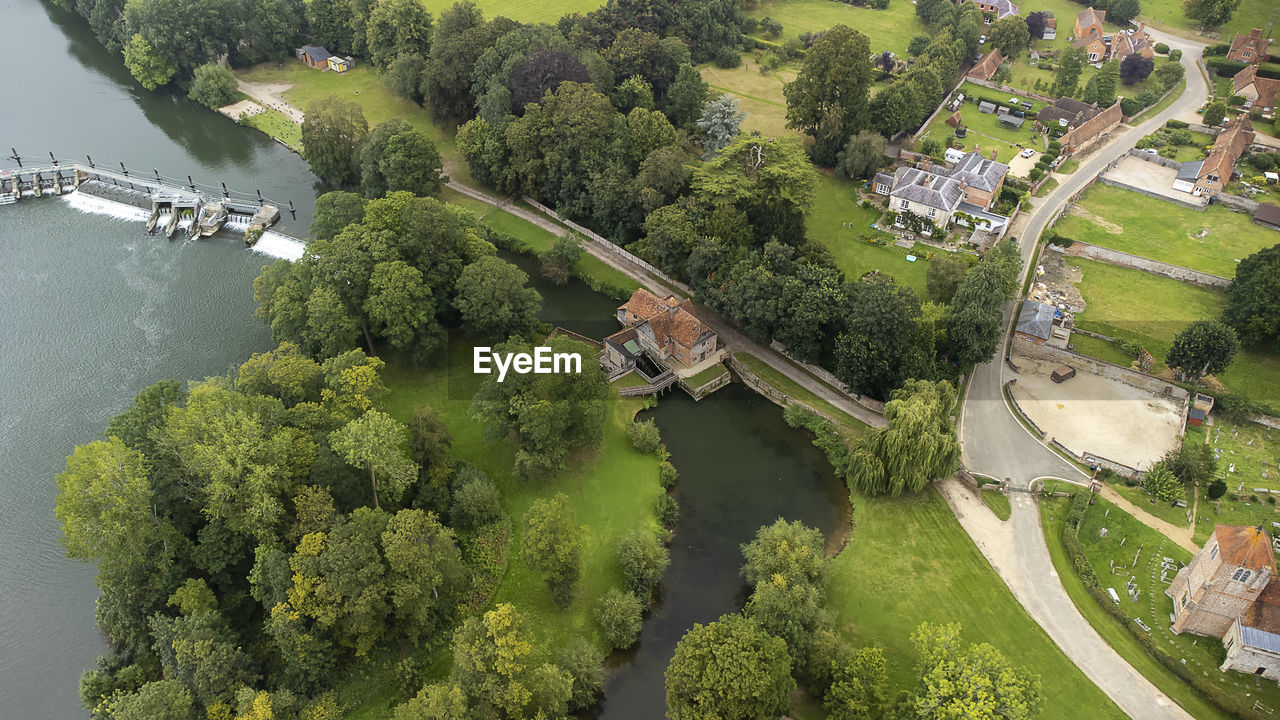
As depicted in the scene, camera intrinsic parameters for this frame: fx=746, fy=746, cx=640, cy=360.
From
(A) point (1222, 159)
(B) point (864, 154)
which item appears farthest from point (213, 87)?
(A) point (1222, 159)

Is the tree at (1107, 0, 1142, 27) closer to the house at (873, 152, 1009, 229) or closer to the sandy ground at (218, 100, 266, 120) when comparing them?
the house at (873, 152, 1009, 229)

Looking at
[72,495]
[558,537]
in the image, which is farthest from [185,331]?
[558,537]

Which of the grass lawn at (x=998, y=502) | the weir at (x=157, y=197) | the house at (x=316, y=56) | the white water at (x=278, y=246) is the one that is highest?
the house at (x=316, y=56)

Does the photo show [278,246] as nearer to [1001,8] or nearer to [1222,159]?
[1222,159]

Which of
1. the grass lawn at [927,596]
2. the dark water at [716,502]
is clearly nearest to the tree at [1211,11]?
the dark water at [716,502]

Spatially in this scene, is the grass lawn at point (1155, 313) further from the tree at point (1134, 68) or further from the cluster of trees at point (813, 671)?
the tree at point (1134, 68)
